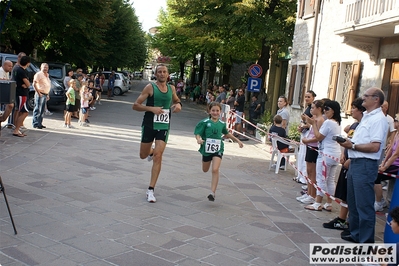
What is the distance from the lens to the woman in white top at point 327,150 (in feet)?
24.1

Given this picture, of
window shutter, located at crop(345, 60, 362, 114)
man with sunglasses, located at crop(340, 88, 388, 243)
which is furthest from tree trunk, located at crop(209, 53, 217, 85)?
man with sunglasses, located at crop(340, 88, 388, 243)

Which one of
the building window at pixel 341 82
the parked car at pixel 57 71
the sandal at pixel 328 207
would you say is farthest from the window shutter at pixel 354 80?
the parked car at pixel 57 71

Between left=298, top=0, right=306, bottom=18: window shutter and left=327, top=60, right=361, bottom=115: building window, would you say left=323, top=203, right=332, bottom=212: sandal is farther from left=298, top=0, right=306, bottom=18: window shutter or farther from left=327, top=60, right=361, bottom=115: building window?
left=298, top=0, right=306, bottom=18: window shutter

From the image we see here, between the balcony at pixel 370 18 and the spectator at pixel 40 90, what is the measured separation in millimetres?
8331

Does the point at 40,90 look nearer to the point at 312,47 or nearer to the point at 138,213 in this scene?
the point at 138,213

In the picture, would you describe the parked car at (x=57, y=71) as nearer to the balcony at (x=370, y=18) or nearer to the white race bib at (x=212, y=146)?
the balcony at (x=370, y=18)

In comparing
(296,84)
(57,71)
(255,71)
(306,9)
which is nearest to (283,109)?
(255,71)

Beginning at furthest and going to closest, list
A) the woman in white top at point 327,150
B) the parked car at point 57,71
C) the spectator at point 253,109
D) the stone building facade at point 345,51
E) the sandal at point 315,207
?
the parked car at point 57,71 < the spectator at point 253,109 < the stone building facade at point 345,51 < the sandal at point 315,207 < the woman in white top at point 327,150

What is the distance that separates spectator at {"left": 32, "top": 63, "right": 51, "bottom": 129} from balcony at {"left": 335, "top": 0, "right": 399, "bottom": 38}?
328 inches

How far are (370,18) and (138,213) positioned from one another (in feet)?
27.5

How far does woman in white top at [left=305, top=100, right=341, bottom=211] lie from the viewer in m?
7.36

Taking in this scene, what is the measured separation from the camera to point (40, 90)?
44.7 ft

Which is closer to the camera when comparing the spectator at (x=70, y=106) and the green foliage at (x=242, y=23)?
the spectator at (x=70, y=106)

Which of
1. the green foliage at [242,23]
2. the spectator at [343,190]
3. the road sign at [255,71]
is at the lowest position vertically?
the spectator at [343,190]
